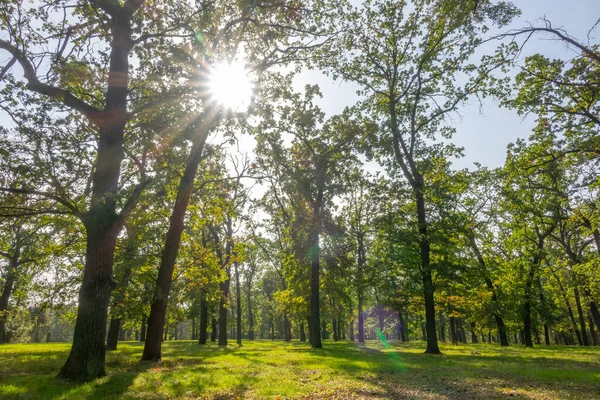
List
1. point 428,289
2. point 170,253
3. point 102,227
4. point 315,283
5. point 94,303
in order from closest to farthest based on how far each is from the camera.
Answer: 1. point 94,303
2. point 102,227
3. point 170,253
4. point 428,289
5. point 315,283

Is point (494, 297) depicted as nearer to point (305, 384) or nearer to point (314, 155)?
point (314, 155)

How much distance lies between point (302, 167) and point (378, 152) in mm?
5938

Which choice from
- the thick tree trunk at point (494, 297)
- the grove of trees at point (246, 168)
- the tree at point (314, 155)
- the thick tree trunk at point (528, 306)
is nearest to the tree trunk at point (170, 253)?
the grove of trees at point (246, 168)

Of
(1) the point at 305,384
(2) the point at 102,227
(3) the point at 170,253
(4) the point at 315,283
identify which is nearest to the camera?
(1) the point at 305,384

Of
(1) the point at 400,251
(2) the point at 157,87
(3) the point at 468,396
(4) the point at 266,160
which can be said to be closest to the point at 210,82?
(2) the point at 157,87

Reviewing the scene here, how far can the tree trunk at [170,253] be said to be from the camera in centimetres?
1439

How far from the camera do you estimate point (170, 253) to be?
1516 cm

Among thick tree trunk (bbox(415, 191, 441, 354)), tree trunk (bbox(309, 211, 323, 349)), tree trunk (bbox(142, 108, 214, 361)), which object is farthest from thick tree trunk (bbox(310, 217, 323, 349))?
tree trunk (bbox(142, 108, 214, 361))

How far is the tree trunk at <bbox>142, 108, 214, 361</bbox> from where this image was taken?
47.2ft

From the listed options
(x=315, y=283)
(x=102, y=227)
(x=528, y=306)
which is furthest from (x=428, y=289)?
(x=528, y=306)

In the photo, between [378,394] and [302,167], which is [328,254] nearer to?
[302,167]

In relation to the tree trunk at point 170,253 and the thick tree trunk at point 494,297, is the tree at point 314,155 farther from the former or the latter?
the thick tree trunk at point 494,297

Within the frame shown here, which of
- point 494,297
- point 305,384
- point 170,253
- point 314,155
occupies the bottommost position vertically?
point 305,384

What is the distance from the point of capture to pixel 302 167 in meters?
25.8
